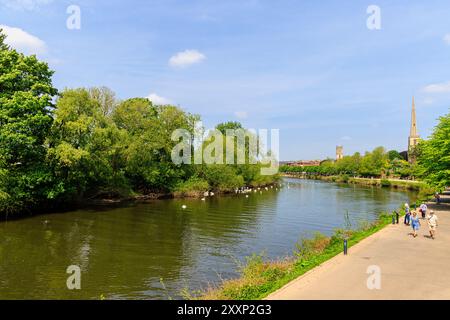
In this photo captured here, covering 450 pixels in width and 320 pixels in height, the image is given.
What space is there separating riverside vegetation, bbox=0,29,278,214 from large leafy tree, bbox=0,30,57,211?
3.5 inches

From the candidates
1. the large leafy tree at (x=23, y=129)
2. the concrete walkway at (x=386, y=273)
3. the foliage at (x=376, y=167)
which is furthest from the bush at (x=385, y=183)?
the large leafy tree at (x=23, y=129)

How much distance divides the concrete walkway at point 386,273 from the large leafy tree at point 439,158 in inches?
833

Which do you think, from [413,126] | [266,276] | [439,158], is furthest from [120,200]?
[413,126]

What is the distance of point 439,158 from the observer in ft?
141

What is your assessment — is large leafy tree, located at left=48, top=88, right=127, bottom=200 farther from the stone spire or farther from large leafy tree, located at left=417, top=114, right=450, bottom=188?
the stone spire

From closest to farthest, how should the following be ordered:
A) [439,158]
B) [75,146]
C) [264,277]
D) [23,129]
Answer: [264,277] → [23,129] → [439,158] → [75,146]

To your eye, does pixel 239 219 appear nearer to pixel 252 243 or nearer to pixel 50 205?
pixel 252 243

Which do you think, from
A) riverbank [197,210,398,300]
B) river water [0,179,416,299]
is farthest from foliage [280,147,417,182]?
riverbank [197,210,398,300]

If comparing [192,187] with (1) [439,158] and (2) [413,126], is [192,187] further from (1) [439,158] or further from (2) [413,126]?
(2) [413,126]

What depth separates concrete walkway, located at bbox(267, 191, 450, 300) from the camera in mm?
12836

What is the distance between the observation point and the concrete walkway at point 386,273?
505 inches

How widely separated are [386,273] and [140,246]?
17.6m
